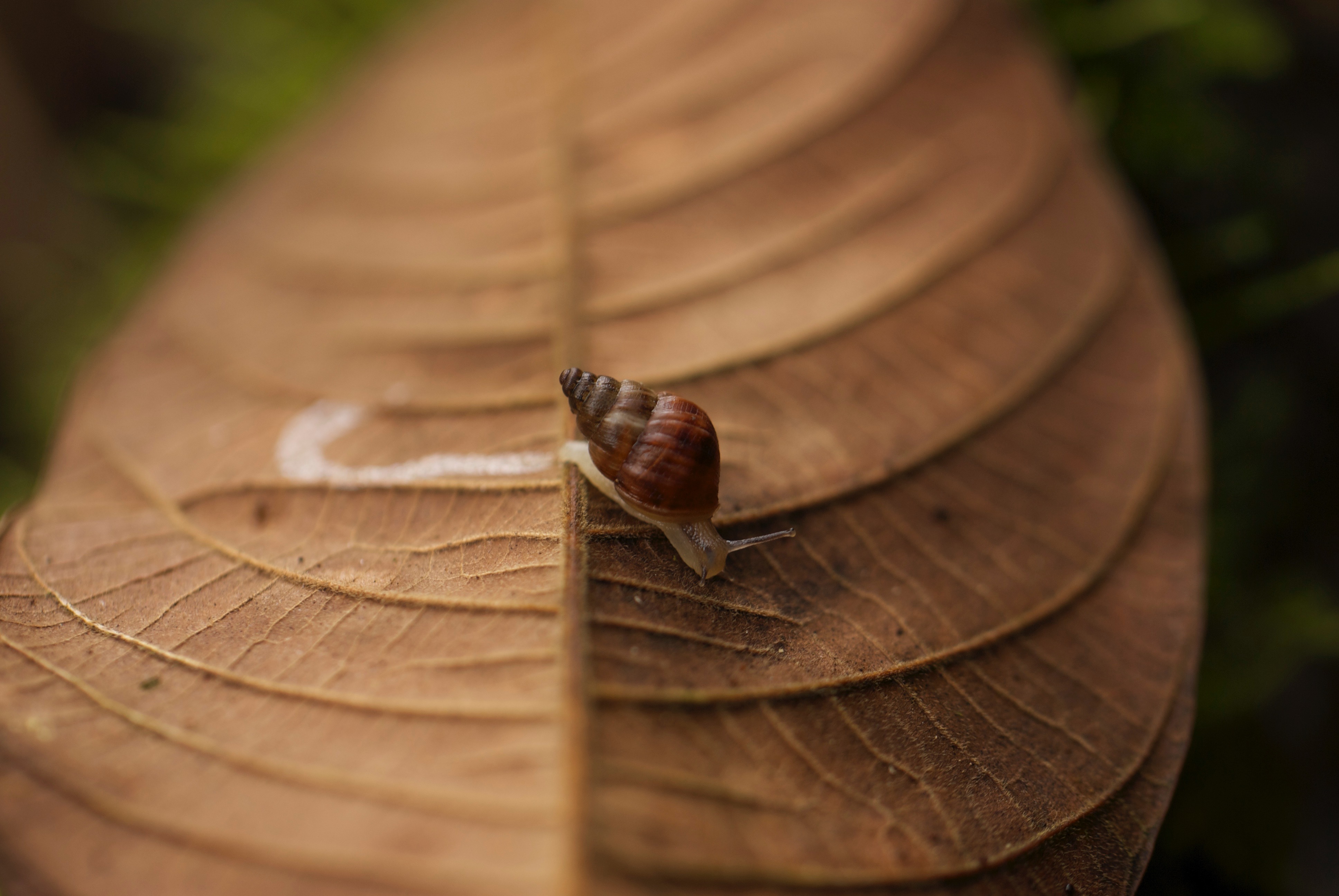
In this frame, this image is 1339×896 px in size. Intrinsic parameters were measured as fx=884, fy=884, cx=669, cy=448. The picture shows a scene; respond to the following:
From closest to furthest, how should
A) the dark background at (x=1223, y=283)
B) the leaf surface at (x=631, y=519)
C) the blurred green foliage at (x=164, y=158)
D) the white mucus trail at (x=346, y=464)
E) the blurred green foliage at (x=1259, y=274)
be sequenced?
1. the leaf surface at (x=631, y=519)
2. the white mucus trail at (x=346, y=464)
3. the dark background at (x=1223, y=283)
4. the blurred green foliage at (x=1259, y=274)
5. the blurred green foliage at (x=164, y=158)

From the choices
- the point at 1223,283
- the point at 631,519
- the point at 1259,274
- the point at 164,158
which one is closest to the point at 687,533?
the point at 631,519

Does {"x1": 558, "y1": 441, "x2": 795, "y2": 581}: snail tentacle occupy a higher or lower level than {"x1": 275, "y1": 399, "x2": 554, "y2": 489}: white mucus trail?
lower

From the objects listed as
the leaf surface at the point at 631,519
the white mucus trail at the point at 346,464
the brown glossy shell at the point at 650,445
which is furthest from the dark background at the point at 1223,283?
the white mucus trail at the point at 346,464

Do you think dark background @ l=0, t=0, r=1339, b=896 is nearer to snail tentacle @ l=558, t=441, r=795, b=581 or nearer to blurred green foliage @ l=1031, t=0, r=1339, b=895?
blurred green foliage @ l=1031, t=0, r=1339, b=895

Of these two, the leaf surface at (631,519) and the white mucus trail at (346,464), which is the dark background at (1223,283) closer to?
the leaf surface at (631,519)

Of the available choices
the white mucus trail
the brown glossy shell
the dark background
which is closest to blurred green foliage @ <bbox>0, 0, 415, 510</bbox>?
the dark background

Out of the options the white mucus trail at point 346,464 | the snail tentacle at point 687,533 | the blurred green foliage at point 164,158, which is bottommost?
the snail tentacle at point 687,533

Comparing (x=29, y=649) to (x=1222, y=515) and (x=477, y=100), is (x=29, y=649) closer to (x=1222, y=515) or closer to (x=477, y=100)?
(x=477, y=100)

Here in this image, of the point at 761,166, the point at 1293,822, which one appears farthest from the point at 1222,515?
the point at 761,166
